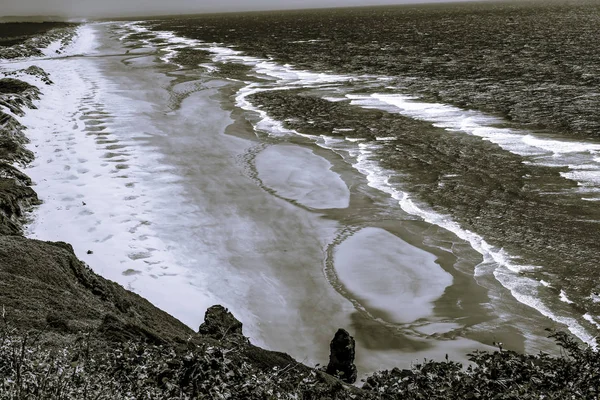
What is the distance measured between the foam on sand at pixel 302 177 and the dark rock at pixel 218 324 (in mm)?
6092

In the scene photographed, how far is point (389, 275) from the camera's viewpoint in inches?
391

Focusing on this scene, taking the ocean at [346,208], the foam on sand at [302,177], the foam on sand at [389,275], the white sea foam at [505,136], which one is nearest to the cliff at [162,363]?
the ocean at [346,208]

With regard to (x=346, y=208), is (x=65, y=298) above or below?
above

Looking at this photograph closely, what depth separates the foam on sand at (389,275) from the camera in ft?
29.3

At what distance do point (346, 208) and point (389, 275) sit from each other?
319 centimetres

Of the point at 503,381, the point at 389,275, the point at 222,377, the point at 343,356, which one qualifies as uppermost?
the point at 222,377

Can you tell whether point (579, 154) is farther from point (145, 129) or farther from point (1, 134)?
point (1, 134)

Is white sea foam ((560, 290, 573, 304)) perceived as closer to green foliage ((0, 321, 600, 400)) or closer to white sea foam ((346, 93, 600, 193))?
green foliage ((0, 321, 600, 400))

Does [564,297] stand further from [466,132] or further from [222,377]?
[466,132]

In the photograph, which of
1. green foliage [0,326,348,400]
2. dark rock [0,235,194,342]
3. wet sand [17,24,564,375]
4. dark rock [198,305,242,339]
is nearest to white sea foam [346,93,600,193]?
wet sand [17,24,564,375]

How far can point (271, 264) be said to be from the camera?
10312 mm

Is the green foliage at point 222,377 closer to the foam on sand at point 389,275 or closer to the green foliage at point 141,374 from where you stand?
the green foliage at point 141,374

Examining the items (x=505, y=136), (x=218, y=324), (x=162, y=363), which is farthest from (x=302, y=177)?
(x=162, y=363)

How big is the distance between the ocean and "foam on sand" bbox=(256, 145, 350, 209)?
7 cm
